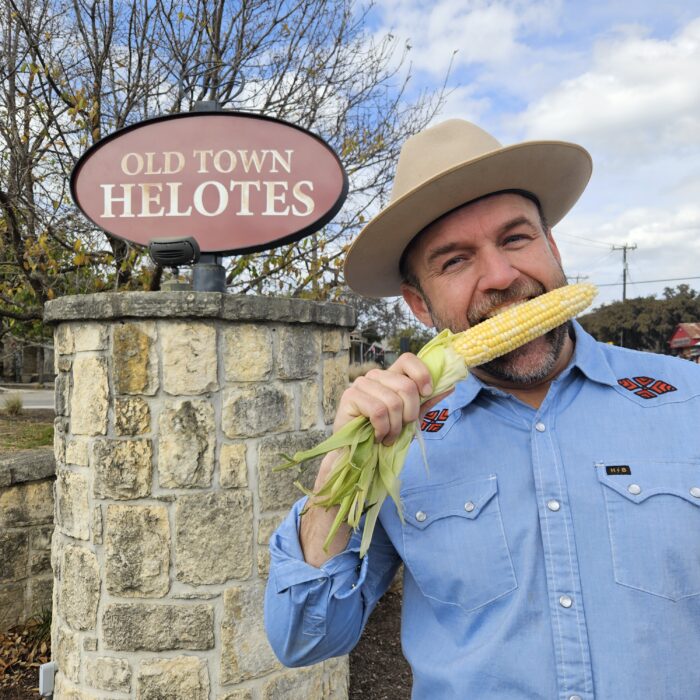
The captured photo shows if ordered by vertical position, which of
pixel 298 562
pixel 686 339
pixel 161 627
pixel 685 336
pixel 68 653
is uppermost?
pixel 685 336

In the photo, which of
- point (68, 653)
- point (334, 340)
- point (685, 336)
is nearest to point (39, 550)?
point (68, 653)

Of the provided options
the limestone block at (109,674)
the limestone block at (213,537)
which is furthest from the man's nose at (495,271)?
the limestone block at (109,674)

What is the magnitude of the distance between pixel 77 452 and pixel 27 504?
5.55 feet

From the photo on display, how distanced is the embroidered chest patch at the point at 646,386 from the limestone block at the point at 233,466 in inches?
77.9

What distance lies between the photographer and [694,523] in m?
1.35

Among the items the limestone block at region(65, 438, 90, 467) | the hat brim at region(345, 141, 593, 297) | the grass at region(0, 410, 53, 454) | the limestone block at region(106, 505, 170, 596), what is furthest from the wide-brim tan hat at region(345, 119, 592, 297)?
the grass at region(0, 410, 53, 454)

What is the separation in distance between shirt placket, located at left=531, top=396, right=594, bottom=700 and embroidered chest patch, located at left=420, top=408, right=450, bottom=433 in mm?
244

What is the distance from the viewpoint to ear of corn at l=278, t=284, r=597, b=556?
4.38 ft

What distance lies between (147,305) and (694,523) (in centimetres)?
246

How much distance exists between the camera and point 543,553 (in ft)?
4.59

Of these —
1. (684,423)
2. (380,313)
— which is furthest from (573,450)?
(380,313)

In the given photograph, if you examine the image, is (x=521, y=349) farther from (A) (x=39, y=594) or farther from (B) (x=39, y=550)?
(A) (x=39, y=594)

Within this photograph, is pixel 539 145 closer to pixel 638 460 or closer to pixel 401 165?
pixel 401 165

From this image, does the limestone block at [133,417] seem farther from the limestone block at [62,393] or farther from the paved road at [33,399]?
the paved road at [33,399]
